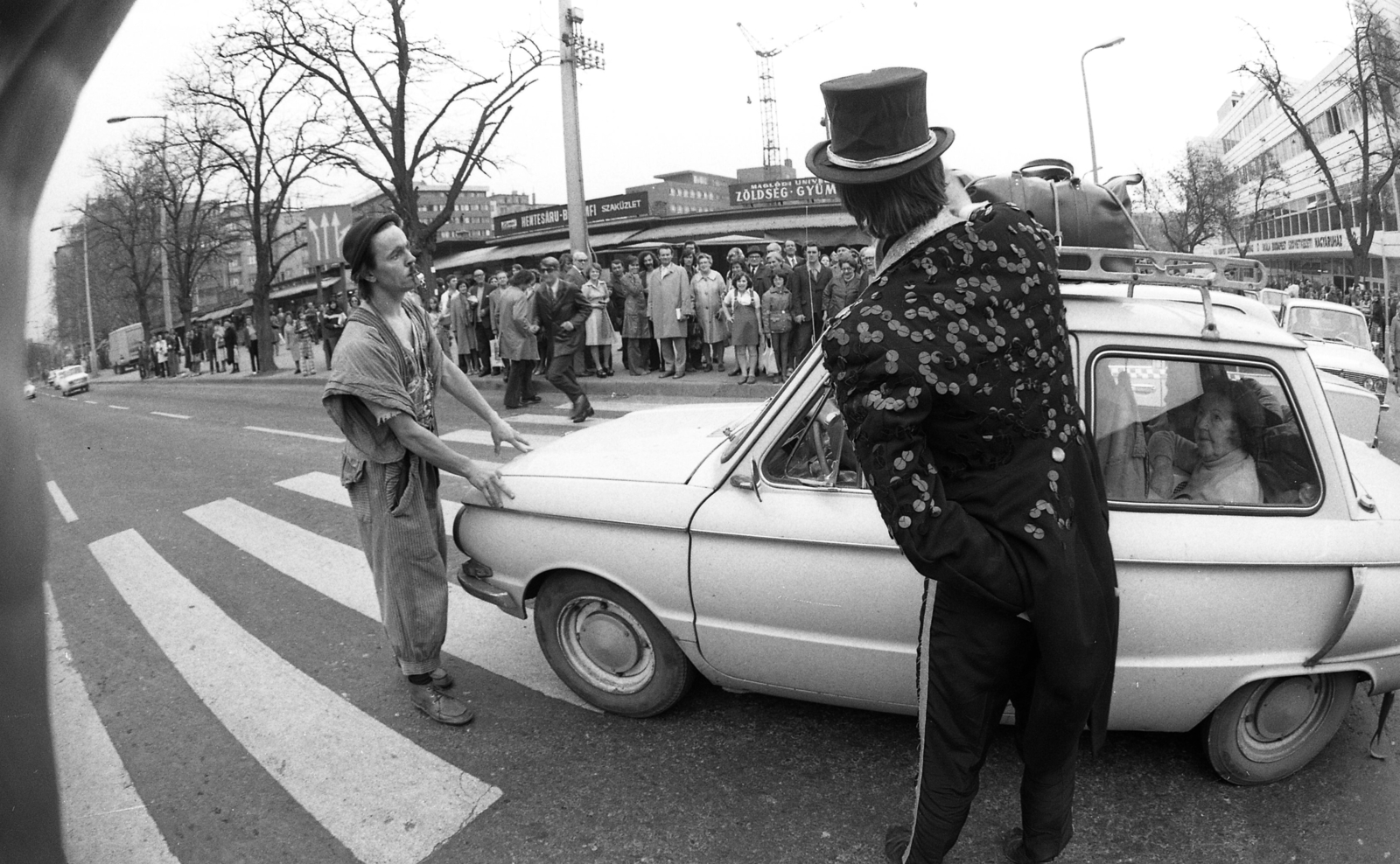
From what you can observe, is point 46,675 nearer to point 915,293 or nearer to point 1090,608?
point 915,293

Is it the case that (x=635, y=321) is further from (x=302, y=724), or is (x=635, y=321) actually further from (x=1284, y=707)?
(x=1284, y=707)

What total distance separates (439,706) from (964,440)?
261 cm

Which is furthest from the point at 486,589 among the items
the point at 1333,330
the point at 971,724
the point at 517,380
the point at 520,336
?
the point at 1333,330

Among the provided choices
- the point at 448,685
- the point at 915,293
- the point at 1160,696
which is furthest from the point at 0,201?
the point at 448,685

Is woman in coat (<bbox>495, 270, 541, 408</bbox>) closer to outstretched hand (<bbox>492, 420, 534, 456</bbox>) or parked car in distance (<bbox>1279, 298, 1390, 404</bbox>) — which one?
outstretched hand (<bbox>492, 420, 534, 456</bbox>)

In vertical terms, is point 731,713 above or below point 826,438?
below

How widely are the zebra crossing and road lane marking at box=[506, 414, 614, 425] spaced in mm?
4815

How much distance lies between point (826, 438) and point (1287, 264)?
77.3 metres

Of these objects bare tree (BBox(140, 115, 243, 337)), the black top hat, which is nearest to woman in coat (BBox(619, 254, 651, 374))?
bare tree (BBox(140, 115, 243, 337))

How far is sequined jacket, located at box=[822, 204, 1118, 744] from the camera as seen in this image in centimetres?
213

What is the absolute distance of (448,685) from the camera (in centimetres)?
404

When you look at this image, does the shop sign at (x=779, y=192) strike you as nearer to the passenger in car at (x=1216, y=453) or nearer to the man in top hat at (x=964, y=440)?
the passenger in car at (x=1216, y=453)

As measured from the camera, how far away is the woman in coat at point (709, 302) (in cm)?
1469

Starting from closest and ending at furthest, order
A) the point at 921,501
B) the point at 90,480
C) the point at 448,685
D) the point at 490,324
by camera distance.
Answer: the point at 921,501 → the point at 448,685 → the point at 90,480 → the point at 490,324
